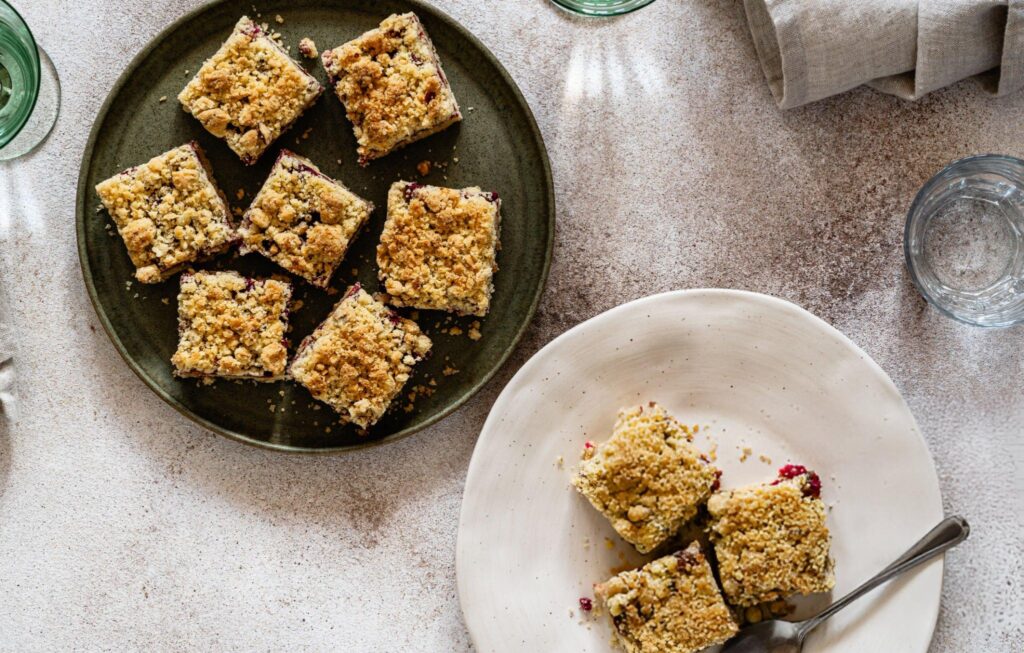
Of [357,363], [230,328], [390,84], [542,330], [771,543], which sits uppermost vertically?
[390,84]

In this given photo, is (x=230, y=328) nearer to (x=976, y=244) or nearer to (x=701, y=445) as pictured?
(x=701, y=445)

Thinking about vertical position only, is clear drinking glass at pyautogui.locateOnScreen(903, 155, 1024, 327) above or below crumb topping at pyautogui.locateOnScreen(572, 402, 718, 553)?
above

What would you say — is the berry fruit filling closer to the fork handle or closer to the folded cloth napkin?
the fork handle

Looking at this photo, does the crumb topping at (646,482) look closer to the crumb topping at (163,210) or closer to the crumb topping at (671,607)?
the crumb topping at (671,607)

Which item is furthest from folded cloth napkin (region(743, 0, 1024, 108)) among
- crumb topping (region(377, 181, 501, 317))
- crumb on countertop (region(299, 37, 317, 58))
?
crumb on countertop (region(299, 37, 317, 58))

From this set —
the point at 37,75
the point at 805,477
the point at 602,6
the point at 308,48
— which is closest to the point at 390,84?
the point at 308,48

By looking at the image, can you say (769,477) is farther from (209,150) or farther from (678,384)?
(209,150)

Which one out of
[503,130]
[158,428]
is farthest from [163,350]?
[503,130]
